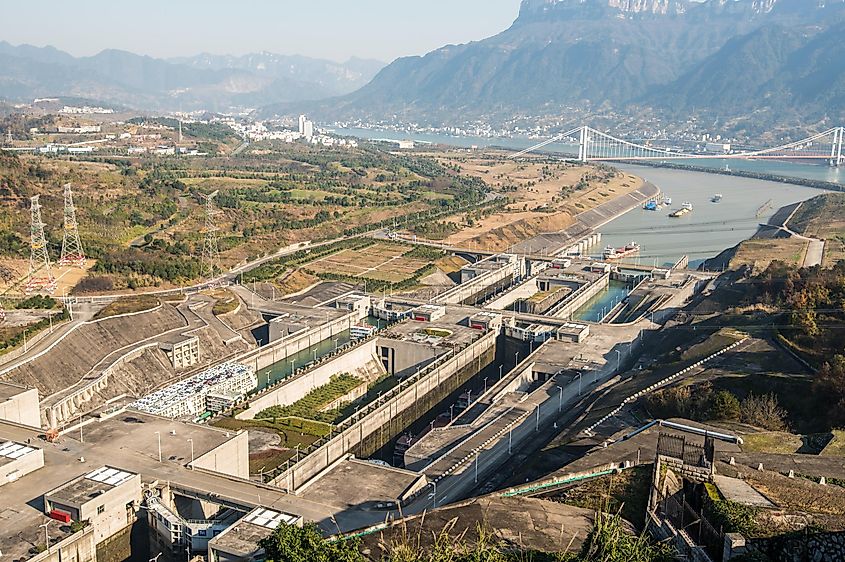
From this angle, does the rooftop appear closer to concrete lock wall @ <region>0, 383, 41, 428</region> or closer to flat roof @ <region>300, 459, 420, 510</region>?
concrete lock wall @ <region>0, 383, 41, 428</region>

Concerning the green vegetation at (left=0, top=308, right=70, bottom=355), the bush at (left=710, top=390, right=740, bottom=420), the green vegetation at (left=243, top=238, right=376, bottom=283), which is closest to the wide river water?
the green vegetation at (left=243, top=238, right=376, bottom=283)

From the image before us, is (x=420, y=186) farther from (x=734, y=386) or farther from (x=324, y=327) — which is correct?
(x=734, y=386)

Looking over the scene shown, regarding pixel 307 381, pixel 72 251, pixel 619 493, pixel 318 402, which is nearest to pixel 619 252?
pixel 307 381

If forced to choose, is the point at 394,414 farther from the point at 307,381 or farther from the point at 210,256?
the point at 210,256

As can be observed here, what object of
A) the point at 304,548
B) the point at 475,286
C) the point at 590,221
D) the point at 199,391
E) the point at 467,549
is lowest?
the point at 199,391

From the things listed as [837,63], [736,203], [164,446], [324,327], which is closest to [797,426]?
[164,446]

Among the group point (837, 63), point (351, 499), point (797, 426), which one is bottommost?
point (351, 499)
